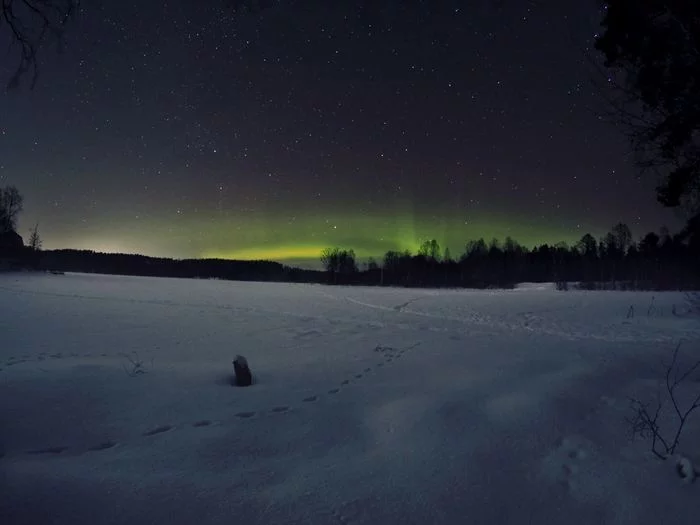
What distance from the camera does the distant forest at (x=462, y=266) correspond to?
73.6 metres

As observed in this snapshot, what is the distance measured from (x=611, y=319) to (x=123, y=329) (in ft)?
60.2

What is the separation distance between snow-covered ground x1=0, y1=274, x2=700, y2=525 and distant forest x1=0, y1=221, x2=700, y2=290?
61254 millimetres

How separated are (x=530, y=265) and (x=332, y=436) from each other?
101900mm

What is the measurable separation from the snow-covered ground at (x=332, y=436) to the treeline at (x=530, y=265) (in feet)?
186

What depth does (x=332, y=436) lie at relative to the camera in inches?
184

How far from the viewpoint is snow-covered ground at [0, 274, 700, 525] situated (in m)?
3.28

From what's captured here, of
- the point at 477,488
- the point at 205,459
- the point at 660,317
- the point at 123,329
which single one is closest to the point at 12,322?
the point at 123,329

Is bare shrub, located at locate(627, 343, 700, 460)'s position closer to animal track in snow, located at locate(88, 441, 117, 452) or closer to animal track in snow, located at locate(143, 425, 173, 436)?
animal track in snow, located at locate(143, 425, 173, 436)

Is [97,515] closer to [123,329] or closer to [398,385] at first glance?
[398,385]

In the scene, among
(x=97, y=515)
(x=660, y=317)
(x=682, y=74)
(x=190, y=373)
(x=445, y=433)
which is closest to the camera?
(x=97, y=515)

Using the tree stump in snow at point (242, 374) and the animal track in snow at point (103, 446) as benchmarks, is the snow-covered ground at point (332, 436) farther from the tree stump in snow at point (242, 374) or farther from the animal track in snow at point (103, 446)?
the tree stump in snow at point (242, 374)

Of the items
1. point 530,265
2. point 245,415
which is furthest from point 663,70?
point 530,265

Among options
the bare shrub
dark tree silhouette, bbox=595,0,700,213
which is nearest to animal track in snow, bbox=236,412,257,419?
the bare shrub

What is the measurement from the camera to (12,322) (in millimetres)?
12344
